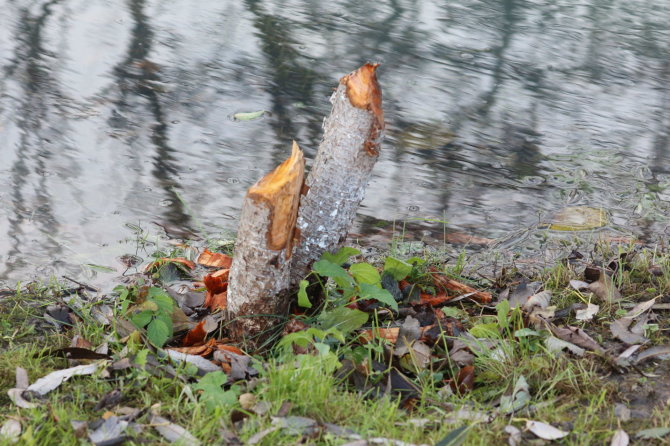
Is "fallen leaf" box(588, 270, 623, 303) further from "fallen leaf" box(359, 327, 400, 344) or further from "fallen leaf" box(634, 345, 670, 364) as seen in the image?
"fallen leaf" box(359, 327, 400, 344)

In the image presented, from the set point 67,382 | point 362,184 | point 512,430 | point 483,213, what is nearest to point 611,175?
point 483,213

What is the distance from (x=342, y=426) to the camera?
6.66 ft

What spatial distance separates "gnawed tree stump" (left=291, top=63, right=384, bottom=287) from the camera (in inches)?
97.7

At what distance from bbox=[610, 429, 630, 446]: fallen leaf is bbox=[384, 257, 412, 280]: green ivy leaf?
1056mm

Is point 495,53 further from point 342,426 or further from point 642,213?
point 342,426

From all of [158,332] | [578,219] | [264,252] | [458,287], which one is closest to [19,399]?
[158,332]

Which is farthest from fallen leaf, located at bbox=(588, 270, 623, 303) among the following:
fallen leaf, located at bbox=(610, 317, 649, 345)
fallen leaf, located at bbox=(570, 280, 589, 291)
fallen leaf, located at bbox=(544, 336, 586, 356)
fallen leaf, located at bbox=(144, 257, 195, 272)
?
fallen leaf, located at bbox=(144, 257, 195, 272)

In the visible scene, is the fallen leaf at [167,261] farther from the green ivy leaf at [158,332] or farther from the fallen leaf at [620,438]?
the fallen leaf at [620,438]

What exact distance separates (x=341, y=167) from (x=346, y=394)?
30.6 inches

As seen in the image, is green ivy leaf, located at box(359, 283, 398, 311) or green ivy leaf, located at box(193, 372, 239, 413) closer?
green ivy leaf, located at box(193, 372, 239, 413)

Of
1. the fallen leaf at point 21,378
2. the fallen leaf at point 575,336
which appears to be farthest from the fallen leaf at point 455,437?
the fallen leaf at point 21,378

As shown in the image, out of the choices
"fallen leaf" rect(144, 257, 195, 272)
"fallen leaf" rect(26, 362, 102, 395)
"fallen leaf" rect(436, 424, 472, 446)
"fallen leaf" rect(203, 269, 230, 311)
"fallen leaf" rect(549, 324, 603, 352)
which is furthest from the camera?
"fallen leaf" rect(144, 257, 195, 272)

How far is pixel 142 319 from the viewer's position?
8.25 feet

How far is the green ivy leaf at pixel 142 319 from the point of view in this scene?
8.24 ft
